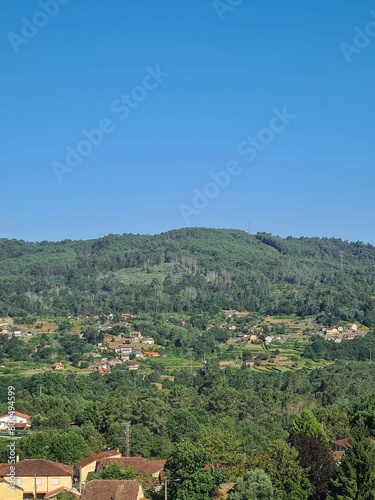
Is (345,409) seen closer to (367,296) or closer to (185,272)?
(367,296)

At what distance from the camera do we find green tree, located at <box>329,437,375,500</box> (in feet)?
80.3

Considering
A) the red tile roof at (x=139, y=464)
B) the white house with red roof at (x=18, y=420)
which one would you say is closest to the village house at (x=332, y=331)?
the white house with red roof at (x=18, y=420)

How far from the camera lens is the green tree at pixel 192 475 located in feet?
88.2

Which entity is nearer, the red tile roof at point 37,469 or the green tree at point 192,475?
the green tree at point 192,475

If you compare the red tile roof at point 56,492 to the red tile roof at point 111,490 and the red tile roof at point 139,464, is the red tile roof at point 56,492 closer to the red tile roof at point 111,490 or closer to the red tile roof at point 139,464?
the red tile roof at point 111,490

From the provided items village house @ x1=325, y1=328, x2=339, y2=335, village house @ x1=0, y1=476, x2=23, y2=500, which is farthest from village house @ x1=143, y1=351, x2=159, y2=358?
village house @ x1=0, y1=476, x2=23, y2=500

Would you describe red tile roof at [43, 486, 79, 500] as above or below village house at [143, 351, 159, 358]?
below

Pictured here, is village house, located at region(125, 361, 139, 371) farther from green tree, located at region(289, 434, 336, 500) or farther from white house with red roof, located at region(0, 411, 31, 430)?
green tree, located at region(289, 434, 336, 500)

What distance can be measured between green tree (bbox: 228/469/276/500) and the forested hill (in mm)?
82544

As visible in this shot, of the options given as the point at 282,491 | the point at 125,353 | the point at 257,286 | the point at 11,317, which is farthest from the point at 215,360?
the point at 282,491

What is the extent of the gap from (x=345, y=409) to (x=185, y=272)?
101 meters

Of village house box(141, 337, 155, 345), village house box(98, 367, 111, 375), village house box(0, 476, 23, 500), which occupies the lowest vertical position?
village house box(0, 476, 23, 500)

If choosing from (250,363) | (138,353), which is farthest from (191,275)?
(250,363)

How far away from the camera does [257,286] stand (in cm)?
13538
